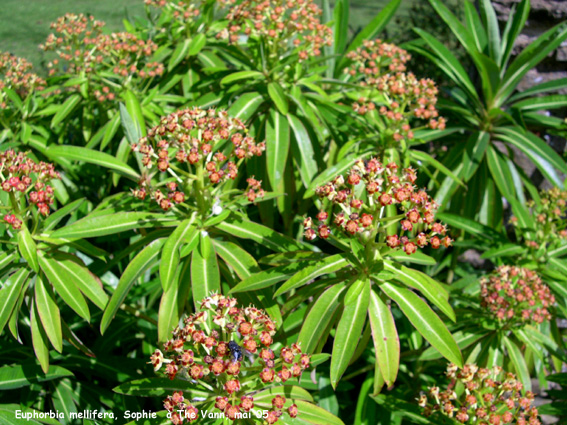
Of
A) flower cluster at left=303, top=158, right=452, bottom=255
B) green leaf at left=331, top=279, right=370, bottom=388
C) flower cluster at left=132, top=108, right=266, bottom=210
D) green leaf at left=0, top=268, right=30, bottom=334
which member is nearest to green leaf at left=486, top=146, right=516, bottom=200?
flower cluster at left=303, top=158, right=452, bottom=255

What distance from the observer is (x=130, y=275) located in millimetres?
2088

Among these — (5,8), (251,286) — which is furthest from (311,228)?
(5,8)

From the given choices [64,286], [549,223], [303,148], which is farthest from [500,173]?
[64,286]

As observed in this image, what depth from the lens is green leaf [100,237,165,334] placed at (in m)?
2.01

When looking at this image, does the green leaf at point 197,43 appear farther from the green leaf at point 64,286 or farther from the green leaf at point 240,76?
the green leaf at point 64,286

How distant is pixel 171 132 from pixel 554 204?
6.71ft

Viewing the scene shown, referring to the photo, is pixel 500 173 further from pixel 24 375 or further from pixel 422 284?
pixel 24 375

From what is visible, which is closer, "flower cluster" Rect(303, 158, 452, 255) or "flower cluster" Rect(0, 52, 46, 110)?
"flower cluster" Rect(303, 158, 452, 255)

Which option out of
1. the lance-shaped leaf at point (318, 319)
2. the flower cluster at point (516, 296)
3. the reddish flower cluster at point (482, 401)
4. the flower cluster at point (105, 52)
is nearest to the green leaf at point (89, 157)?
the flower cluster at point (105, 52)

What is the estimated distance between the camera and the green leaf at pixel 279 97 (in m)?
2.65

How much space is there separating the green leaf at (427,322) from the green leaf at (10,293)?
1463mm

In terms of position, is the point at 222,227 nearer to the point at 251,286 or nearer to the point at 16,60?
the point at 251,286

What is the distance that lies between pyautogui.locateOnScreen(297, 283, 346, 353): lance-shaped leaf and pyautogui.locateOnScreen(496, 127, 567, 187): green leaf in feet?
6.12

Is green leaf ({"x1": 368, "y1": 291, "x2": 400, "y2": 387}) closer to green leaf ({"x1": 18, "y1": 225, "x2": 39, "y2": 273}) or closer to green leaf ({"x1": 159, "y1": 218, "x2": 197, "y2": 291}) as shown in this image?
green leaf ({"x1": 159, "y1": 218, "x2": 197, "y2": 291})
